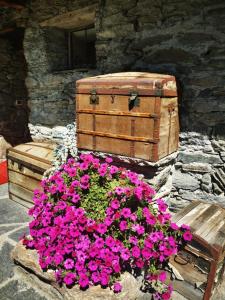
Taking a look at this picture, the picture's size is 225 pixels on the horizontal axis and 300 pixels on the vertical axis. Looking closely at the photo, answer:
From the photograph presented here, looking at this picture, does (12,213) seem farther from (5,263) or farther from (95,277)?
(95,277)

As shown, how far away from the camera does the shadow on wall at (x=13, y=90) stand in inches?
215

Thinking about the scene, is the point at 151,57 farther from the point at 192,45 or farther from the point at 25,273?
the point at 25,273

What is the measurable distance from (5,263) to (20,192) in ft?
4.43

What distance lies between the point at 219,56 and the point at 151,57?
2.70 feet

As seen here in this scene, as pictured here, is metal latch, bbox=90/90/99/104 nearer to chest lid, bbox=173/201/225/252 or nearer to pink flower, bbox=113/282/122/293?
chest lid, bbox=173/201/225/252

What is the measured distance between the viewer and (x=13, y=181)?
410 centimetres

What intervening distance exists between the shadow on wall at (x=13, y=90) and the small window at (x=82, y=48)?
117 cm

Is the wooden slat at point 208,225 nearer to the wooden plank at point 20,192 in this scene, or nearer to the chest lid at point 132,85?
the chest lid at point 132,85

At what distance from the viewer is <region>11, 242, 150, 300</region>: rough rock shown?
2.14 metres

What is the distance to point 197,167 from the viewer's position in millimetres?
3316

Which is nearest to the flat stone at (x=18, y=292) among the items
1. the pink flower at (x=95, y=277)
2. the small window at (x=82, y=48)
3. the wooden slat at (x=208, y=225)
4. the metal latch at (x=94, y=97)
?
the pink flower at (x=95, y=277)

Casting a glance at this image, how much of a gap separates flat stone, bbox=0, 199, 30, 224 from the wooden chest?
0.09 metres

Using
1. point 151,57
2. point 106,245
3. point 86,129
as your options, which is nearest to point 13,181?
point 86,129

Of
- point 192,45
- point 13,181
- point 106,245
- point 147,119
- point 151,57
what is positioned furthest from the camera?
point 13,181
